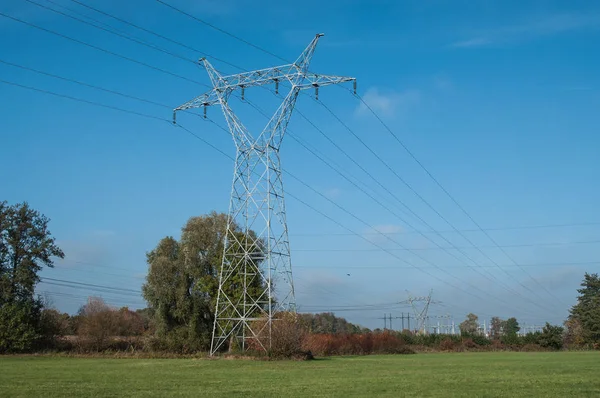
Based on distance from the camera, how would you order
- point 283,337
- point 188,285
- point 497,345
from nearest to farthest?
point 283,337 → point 188,285 → point 497,345

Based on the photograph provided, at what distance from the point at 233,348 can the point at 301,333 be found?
857 cm

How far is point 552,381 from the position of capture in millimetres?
22109

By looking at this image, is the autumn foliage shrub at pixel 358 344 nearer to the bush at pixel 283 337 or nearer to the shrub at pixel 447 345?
the shrub at pixel 447 345

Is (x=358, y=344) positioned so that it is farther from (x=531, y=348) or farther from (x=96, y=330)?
(x=531, y=348)

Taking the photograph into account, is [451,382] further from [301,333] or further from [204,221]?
[204,221]

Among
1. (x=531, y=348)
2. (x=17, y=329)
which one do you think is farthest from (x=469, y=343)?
(x=17, y=329)

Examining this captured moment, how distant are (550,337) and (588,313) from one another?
1025 centimetres

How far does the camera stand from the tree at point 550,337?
87.8 meters

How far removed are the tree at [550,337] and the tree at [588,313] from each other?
4825 mm

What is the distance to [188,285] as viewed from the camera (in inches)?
2279

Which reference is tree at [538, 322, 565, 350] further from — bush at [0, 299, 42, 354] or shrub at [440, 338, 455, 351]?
bush at [0, 299, 42, 354]

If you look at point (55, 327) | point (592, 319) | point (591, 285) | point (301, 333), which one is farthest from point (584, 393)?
point (591, 285)

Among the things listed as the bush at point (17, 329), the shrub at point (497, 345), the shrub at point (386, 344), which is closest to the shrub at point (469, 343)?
the shrub at point (497, 345)

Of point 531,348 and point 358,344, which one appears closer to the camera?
point 358,344
